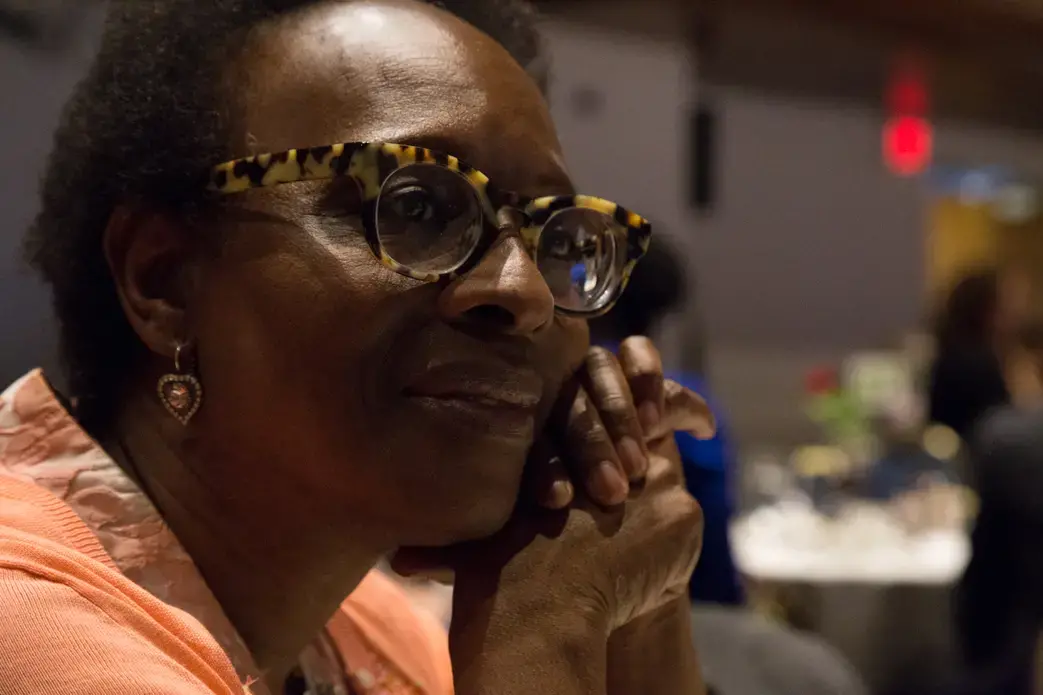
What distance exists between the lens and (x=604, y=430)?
3.53 ft

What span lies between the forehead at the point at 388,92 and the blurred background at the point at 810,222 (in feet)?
1.73

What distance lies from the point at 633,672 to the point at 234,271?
2.10ft

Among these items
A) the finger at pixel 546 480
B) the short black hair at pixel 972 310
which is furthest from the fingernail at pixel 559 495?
the short black hair at pixel 972 310

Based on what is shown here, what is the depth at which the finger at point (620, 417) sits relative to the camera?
3.59 ft

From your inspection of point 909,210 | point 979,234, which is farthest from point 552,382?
point 979,234

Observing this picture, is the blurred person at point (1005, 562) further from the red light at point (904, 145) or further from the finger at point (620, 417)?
the red light at point (904, 145)

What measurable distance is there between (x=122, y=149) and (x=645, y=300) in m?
1.57

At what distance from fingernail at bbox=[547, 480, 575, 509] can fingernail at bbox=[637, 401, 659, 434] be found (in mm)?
161

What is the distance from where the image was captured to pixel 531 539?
1021mm

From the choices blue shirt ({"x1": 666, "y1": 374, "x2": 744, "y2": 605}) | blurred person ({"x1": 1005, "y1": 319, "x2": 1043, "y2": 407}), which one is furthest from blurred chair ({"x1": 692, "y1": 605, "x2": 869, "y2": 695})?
blurred person ({"x1": 1005, "y1": 319, "x2": 1043, "y2": 407})

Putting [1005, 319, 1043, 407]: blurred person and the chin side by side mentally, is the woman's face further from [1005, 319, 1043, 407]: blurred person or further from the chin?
[1005, 319, 1043, 407]: blurred person

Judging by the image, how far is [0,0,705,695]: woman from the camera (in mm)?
945

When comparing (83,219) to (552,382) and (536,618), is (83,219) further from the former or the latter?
(536,618)

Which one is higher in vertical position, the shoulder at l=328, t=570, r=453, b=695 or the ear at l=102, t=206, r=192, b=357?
the ear at l=102, t=206, r=192, b=357
